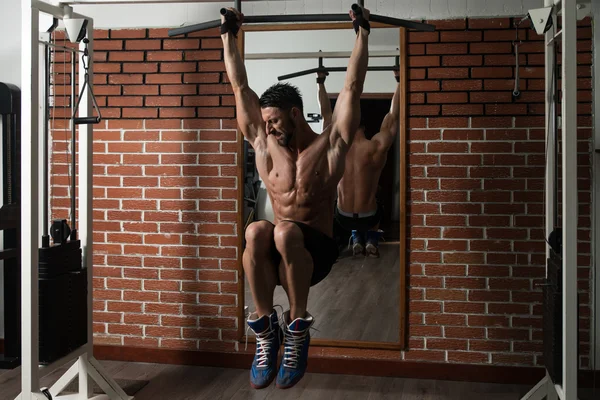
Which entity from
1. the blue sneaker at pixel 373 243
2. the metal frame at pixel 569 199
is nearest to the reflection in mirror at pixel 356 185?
the blue sneaker at pixel 373 243

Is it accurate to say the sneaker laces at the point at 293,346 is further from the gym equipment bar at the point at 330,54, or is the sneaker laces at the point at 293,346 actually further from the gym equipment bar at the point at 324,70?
the gym equipment bar at the point at 330,54

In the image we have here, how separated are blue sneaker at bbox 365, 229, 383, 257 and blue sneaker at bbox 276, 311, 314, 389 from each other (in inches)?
47.8

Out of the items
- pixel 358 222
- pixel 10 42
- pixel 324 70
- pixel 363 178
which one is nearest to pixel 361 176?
pixel 363 178

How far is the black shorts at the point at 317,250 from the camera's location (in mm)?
2617

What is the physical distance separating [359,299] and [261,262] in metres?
1.44

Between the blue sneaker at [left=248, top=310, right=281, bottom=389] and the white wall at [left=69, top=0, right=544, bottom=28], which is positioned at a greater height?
the white wall at [left=69, top=0, right=544, bottom=28]

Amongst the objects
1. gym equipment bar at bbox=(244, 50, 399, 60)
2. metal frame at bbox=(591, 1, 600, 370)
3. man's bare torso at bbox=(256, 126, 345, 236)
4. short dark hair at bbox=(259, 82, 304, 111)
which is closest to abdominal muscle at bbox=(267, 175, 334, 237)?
man's bare torso at bbox=(256, 126, 345, 236)

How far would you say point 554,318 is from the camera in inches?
113

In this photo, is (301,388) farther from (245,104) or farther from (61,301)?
(245,104)

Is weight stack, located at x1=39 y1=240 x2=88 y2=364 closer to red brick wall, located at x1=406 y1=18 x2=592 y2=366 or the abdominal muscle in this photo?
the abdominal muscle

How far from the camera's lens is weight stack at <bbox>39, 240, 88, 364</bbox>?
10.4 ft

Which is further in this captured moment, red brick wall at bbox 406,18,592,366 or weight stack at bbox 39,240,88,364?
red brick wall at bbox 406,18,592,366

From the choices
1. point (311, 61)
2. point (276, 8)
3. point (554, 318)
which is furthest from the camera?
point (276, 8)

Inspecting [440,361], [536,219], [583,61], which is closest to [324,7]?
[583,61]
